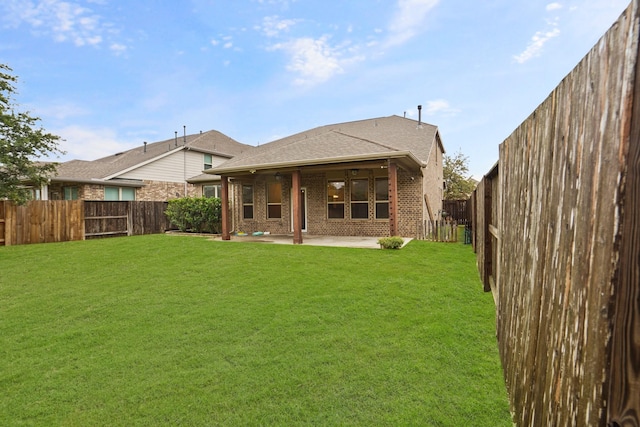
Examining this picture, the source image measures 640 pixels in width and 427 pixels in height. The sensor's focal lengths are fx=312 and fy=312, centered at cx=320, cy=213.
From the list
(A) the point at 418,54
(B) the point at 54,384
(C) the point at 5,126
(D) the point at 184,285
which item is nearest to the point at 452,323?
(B) the point at 54,384

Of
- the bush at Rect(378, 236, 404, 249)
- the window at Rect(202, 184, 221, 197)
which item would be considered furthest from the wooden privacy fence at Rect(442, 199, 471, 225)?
the window at Rect(202, 184, 221, 197)

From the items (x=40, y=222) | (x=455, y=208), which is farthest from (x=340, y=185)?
(x=40, y=222)

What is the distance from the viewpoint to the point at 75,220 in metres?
13.9

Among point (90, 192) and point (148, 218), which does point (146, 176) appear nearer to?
point (90, 192)

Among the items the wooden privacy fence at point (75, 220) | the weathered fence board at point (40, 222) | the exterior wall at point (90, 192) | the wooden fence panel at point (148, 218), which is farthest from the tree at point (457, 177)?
the weathered fence board at point (40, 222)

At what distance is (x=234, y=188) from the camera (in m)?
16.4

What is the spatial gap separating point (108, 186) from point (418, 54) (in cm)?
1843

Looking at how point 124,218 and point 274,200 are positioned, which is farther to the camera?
point 124,218

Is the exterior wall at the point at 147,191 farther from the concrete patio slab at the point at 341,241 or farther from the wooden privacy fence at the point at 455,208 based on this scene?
the wooden privacy fence at the point at 455,208

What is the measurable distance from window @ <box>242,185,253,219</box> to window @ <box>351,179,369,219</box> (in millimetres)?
5564

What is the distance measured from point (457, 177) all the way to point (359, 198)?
17.8 m

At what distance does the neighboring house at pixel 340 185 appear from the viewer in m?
10.8

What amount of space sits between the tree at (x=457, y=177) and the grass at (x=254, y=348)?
21.5 metres

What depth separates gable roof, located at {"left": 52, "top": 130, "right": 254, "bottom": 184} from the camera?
1817cm
